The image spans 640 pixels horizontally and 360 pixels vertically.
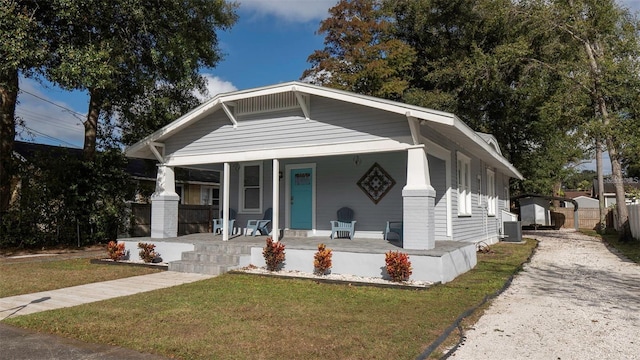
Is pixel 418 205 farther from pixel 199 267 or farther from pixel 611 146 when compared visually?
pixel 611 146

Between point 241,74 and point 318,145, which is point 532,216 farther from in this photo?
point 318,145

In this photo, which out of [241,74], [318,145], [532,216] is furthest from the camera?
[532,216]

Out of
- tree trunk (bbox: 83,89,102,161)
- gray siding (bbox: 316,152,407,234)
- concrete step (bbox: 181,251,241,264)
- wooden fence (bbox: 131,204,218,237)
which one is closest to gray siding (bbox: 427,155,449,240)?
gray siding (bbox: 316,152,407,234)

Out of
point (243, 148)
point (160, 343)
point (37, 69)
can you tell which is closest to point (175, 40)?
point (37, 69)

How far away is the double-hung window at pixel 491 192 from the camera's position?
50.1 feet

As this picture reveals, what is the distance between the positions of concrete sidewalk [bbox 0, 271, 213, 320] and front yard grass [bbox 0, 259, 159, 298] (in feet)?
1.37

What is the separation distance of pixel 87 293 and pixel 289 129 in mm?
5011

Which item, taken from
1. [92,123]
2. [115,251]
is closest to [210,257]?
[115,251]

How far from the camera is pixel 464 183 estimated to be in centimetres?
1214

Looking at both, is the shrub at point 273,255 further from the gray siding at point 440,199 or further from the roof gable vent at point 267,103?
the gray siding at point 440,199

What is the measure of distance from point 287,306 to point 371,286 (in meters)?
1.90

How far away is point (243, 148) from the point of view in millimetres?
10352

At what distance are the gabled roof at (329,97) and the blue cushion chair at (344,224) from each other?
2960 mm

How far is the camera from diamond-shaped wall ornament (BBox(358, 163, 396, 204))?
10.7 metres
